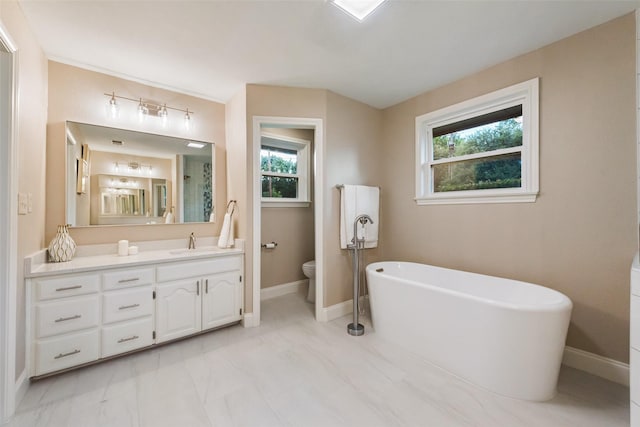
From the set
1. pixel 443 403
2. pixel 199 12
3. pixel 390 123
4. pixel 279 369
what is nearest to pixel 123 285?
pixel 279 369

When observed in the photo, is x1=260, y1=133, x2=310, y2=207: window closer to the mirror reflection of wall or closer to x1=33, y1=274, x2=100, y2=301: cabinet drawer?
the mirror reflection of wall

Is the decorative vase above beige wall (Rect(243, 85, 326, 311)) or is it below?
below

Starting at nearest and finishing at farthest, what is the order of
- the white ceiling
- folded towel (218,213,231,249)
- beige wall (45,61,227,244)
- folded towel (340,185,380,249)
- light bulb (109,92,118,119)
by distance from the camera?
the white ceiling, beige wall (45,61,227,244), light bulb (109,92,118,119), folded towel (218,213,231,249), folded towel (340,185,380,249)

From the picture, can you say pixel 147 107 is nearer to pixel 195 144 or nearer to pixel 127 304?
pixel 195 144

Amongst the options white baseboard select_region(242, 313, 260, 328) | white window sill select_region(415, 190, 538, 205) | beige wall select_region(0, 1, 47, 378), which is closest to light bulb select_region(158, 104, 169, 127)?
beige wall select_region(0, 1, 47, 378)

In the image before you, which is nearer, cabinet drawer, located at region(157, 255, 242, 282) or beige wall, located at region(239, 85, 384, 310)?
cabinet drawer, located at region(157, 255, 242, 282)

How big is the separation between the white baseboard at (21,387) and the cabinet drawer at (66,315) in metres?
0.23

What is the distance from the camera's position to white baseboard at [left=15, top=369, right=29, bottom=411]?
4.99 ft

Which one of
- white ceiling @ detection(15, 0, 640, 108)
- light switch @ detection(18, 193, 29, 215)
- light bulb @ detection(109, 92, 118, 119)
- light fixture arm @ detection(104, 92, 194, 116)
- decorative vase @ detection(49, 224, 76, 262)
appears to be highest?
white ceiling @ detection(15, 0, 640, 108)

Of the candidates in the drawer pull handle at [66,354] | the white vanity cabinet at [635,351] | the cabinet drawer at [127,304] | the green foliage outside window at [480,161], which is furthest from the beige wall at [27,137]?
the green foliage outside window at [480,161]

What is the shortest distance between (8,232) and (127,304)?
2.88 feet

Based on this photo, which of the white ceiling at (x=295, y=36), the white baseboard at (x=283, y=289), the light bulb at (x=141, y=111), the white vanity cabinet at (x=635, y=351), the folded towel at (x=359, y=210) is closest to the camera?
the white vanity cabinet at (x=635, y=351)

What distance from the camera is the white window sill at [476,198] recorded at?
2.12 metres

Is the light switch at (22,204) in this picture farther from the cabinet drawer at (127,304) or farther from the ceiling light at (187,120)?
the ceiling light at (187,120)
